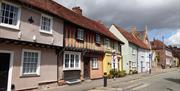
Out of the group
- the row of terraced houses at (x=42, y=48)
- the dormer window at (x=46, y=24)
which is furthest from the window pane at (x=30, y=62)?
the dormer window at (x=46, y=24)

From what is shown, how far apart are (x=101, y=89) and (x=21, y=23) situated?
7002 millimetres

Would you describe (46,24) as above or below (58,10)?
below

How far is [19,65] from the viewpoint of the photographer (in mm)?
14195

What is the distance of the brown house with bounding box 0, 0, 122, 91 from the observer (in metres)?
13.4

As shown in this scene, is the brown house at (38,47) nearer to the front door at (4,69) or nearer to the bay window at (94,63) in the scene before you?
the front door at (4,69)

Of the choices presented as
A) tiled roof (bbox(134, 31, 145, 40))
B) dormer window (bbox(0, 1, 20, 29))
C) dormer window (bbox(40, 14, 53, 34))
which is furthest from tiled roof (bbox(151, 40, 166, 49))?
dormer window (bbox(0, 1, 20, 29))

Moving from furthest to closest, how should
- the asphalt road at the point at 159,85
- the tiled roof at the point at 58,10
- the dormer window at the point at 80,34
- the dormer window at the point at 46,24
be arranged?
the dormer window at the point at 80,34
the asphalt road at the point at 159,85
the dormer window at the point at 46,24
the tiled roof at the point at 58,10

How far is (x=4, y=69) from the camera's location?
1337cm

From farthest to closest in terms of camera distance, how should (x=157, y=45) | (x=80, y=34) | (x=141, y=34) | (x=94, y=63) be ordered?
1. (x=157, y=45)
2. (x=141, y=34)
3. (x=94, y=63)
4. (x=80, y=34)

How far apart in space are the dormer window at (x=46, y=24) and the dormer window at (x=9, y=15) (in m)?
2.42

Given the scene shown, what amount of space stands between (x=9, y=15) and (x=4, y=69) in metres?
3.09

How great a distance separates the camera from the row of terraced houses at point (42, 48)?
13.5 metres

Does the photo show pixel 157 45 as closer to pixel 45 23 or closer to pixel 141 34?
pixel 141 34

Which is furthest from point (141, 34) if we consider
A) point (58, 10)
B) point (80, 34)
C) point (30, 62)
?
point (30, 62)
